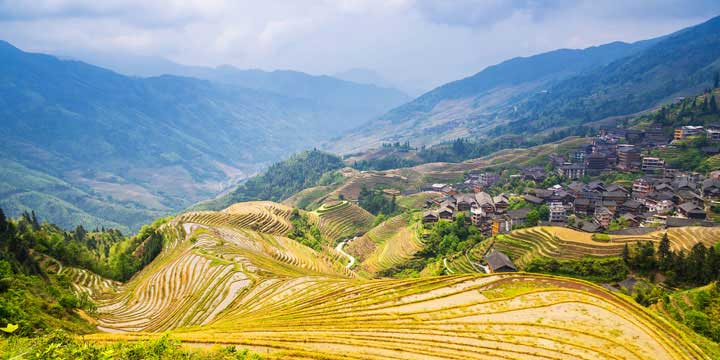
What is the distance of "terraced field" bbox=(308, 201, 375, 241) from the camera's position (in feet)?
295

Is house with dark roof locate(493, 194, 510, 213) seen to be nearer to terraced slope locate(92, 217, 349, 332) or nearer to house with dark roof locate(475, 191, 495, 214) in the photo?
house with dark roof locate(475, 191, 495, 214)

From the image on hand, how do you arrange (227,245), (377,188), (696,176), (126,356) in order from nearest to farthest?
(126,356) → (227,245) → (696,176) → (377,188)

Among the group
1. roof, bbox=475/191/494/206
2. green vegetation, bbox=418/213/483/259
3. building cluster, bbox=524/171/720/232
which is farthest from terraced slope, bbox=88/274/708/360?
roof, bbox=475/191/494/206

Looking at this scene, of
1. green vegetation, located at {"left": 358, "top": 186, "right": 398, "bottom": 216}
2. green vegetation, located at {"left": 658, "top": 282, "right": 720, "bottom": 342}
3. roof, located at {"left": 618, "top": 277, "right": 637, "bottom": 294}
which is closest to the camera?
green vegetation, located at {"left": 658, "top": 282, "right": 720, "bottom": 342}

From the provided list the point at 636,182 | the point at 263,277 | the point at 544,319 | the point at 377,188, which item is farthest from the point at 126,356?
the point at 377,188

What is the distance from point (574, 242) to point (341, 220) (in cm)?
5810

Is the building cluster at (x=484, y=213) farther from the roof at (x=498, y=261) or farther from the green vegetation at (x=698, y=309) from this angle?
the green vegetation at (x=698, y=309)

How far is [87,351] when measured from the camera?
1176 cm

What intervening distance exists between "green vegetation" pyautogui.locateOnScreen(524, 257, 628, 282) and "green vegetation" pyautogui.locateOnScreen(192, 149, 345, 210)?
113 meters

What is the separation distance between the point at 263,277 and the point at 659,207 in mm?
56921

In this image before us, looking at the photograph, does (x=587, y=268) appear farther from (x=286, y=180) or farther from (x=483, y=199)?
(x=286, y=180)

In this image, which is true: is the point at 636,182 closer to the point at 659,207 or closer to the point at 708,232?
the point at 659,207

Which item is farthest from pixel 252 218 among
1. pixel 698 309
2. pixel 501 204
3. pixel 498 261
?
pixel 698 309

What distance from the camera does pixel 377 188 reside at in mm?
125312
